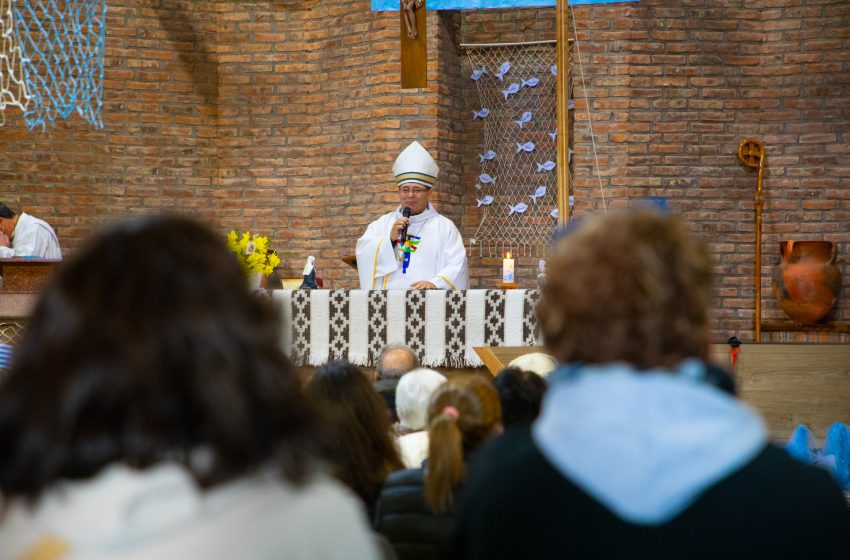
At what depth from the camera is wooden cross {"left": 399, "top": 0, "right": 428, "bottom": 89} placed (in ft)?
22.7

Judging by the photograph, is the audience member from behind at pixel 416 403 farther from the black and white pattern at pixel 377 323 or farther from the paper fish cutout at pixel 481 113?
the paper fish cutout at pixel 481 113

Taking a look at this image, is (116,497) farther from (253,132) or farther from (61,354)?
(253,132)

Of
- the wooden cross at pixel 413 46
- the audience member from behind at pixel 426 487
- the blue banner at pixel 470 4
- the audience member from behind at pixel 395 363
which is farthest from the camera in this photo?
the blue banner at pixel 470 4

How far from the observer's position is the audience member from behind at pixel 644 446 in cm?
129

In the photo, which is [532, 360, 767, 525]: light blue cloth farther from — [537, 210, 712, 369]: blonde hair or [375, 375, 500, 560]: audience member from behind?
[375, 375, 500, 560]: audience member from behind

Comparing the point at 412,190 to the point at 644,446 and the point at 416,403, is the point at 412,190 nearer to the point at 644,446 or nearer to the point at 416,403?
the point at 416,403

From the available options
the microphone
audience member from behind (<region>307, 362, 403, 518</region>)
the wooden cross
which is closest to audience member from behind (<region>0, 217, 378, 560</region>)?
audience member from behind (<region>307, 362, 403, 518</region>)

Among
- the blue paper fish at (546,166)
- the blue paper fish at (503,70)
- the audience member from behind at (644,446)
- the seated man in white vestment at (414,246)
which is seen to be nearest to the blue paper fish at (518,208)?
the blue paper fish at (546,166)

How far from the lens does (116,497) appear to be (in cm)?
106

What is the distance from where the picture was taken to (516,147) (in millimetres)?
9117

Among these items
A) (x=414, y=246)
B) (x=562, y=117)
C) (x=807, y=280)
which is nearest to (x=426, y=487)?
(x=562, y=117)

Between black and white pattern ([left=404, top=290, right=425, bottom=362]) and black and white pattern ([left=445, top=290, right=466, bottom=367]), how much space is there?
0.13 meters

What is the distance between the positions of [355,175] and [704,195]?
2.72m

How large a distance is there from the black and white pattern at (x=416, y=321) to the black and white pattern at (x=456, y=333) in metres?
0.13
